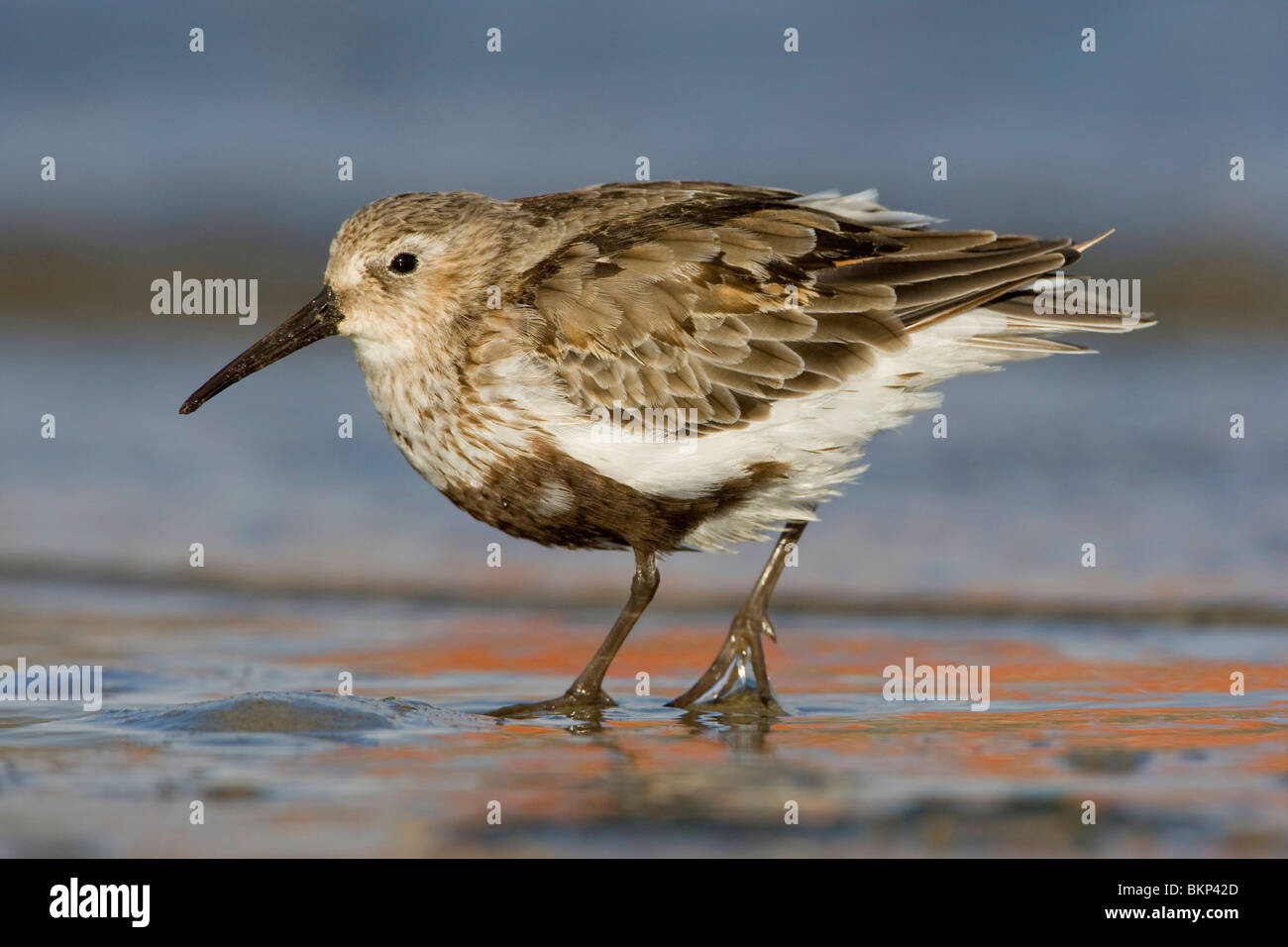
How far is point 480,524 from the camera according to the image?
34.6 ft

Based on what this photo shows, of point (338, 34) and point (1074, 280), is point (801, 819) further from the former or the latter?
point (338, 34)

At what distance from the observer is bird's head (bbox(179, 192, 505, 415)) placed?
734 centimetres

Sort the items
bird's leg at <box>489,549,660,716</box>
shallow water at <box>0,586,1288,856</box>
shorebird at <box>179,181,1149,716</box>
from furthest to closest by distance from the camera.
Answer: bird's leg at <box>489,549,660,716</box>
shorebird at <box>179,181,1149,716</box>
shallow water at <box>0,586,1288,856</box>

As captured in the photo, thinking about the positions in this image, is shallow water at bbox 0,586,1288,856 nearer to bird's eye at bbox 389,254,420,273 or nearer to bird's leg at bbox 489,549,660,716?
bird's leg at bbox 489,549,660,716

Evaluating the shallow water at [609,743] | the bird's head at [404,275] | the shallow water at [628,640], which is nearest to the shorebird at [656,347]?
the bird's head at [404,275]

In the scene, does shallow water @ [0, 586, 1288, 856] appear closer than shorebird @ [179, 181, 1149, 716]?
Yes

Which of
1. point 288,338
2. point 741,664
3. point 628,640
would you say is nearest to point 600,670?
point 741,664

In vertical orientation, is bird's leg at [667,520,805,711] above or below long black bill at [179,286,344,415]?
below

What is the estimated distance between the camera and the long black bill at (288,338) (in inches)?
294

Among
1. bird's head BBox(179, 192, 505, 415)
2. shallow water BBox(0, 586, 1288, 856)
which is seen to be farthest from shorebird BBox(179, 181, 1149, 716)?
shallow water BBox(0, 586, 1288, 856)

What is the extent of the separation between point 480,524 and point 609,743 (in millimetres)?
4224

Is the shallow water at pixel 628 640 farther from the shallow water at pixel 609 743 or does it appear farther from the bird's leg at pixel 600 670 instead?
the bird's leg at pixel 600 670

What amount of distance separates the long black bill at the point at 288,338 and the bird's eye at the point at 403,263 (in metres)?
0.34

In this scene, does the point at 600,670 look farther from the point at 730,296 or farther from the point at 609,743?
the point at 730,296
